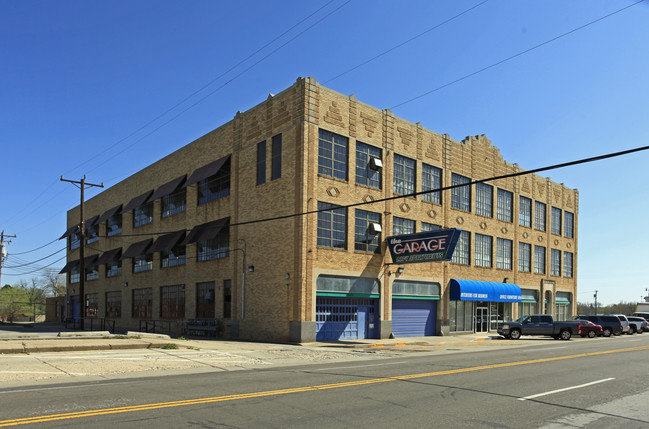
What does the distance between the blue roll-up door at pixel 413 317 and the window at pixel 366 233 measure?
3.93m

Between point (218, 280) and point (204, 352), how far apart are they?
12413 millimetres

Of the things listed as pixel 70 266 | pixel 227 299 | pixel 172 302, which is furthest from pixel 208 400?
pixel 70 266

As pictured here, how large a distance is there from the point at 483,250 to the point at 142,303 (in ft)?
88.5

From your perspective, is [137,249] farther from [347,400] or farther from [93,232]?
[347,400]

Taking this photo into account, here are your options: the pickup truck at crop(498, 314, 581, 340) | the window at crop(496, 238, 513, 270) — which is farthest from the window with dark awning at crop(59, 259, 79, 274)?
the pickup truck at crop(498, 314, 581, 340)

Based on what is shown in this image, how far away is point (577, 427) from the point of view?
820 centimetres

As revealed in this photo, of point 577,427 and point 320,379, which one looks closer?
point 577,427

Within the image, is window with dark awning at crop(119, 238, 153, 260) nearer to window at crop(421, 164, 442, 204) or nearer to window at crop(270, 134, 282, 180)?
window at crop(270, 134, 282, 180)

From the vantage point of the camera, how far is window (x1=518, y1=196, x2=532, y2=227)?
45.2 meters

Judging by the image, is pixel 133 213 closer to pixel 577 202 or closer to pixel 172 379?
pixel 172 379

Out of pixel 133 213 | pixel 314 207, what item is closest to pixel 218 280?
pixel 314 207

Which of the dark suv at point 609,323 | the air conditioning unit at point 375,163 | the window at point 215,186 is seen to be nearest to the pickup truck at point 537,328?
the dark suv at point 609,323

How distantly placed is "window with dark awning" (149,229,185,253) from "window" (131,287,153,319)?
447 centimetres

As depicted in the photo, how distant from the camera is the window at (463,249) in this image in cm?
3813
